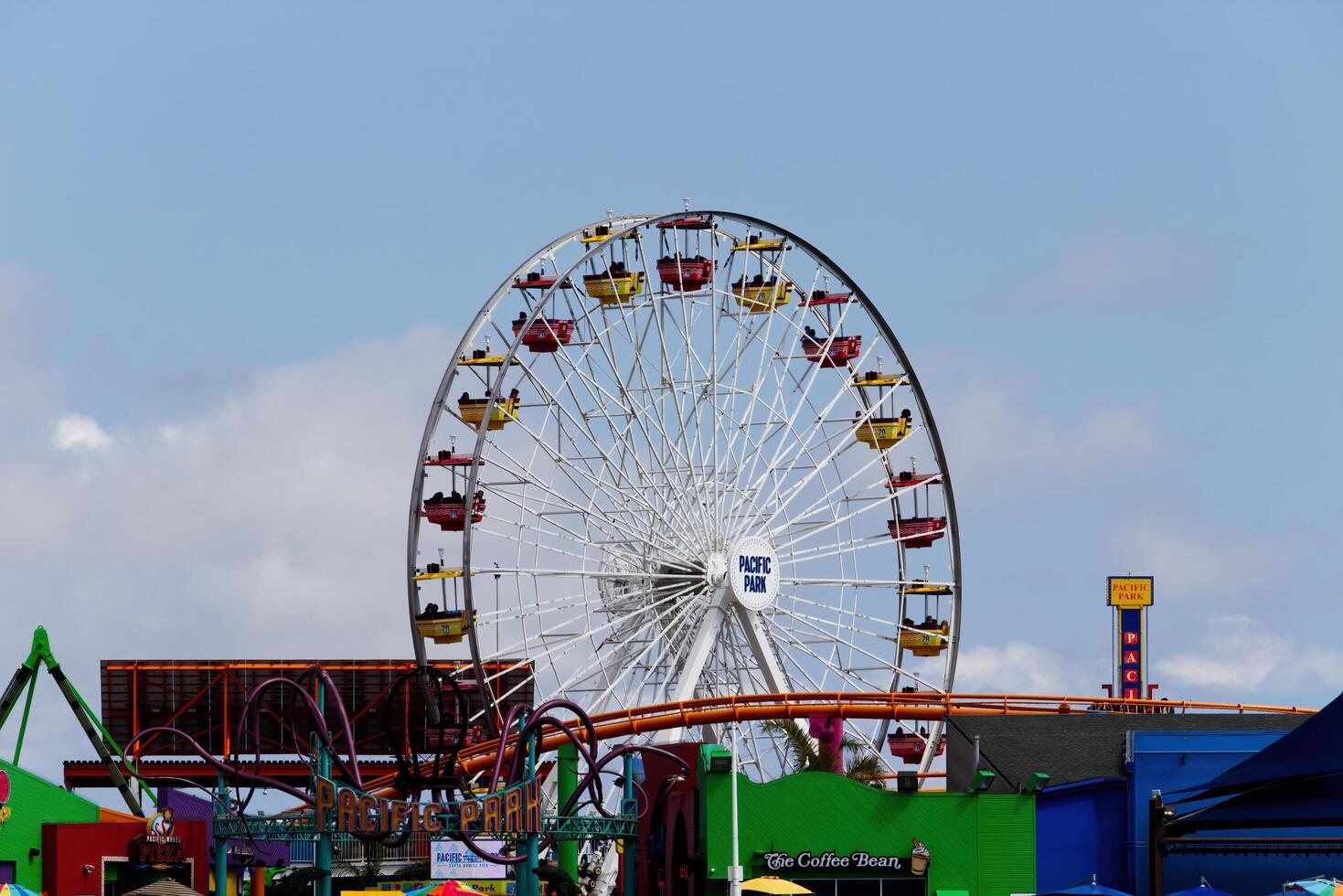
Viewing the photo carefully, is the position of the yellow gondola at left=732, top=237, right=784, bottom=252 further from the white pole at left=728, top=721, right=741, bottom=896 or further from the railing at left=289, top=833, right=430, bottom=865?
the white pole at left=728, top=721, right=741, bottom=896

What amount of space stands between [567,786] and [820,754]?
22.9 feet

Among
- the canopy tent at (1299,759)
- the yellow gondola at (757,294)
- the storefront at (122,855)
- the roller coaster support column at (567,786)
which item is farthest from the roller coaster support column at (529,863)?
the yellow gondola at (757,294)

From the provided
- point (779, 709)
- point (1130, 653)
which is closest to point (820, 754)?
point (779, 709)

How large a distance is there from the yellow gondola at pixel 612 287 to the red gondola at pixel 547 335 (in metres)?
1.40

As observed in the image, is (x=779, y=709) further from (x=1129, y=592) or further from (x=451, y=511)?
(x=1129, y=592)

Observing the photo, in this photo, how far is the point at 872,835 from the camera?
4791cm

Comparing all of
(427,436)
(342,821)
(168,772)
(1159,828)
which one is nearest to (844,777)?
(1159,828)

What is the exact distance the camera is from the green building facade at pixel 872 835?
47.6 metres

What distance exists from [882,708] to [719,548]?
19.3ft

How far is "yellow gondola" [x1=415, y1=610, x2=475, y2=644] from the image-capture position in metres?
63.1

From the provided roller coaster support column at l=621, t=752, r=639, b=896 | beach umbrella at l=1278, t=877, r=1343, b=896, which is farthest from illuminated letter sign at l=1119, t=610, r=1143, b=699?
beach umbrella at l=1278, t=877, r=1343, b=896

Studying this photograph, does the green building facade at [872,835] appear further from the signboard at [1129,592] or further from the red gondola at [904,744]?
the signboard at [1129,592]

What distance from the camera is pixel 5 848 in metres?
52.3

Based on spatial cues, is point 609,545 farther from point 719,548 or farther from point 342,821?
point 342,821
